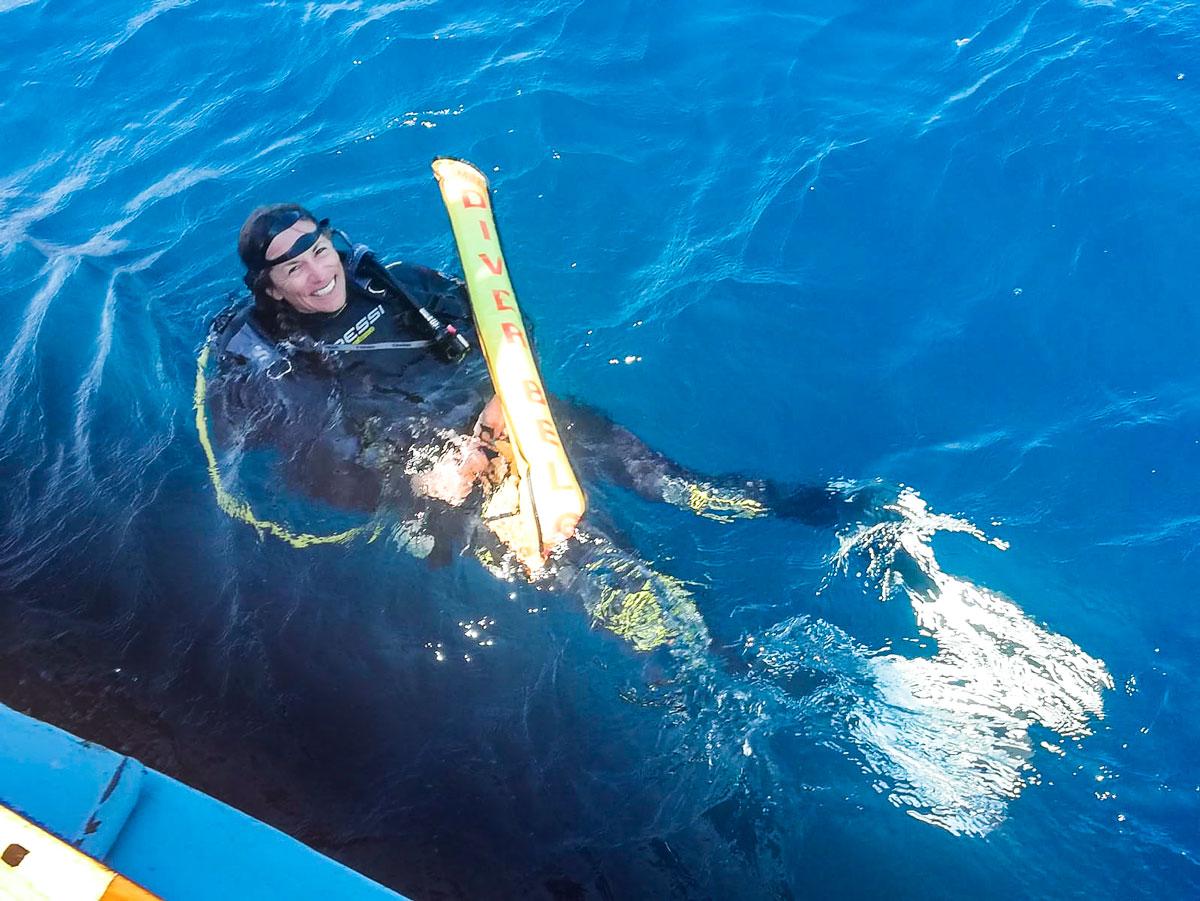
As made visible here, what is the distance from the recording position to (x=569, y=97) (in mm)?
6383

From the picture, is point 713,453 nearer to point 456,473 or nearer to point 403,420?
point 456,473

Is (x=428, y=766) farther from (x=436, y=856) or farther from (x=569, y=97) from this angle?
(x=569, y=97)

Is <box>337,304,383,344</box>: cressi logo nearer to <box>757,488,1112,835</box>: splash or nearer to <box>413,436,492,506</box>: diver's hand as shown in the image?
<box>413,436,492,506</box>: diver's hand

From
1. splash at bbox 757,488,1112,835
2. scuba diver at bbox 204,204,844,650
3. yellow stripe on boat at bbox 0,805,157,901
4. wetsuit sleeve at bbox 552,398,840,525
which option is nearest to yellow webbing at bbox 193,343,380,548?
scuba diver at bbox 204,204,844,650

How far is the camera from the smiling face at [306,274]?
3865 mm

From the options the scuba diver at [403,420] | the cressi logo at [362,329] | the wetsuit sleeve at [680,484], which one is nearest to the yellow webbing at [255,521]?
the scuba diver at [403,420]

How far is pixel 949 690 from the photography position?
3506 millimetres

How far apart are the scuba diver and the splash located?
517 millimetres

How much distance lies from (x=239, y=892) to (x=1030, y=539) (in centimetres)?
362

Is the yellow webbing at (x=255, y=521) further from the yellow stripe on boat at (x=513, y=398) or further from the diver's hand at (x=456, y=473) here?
the yellow stripe on boat at (x=513, y=398)

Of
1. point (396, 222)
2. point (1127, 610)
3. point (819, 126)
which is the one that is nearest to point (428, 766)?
point (1127, 610)

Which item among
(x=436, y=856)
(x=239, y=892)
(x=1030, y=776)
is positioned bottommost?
(x=239, y=892)

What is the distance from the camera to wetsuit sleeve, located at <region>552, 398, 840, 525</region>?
4.09m

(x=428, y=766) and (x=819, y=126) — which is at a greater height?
(x=819, y=126)
